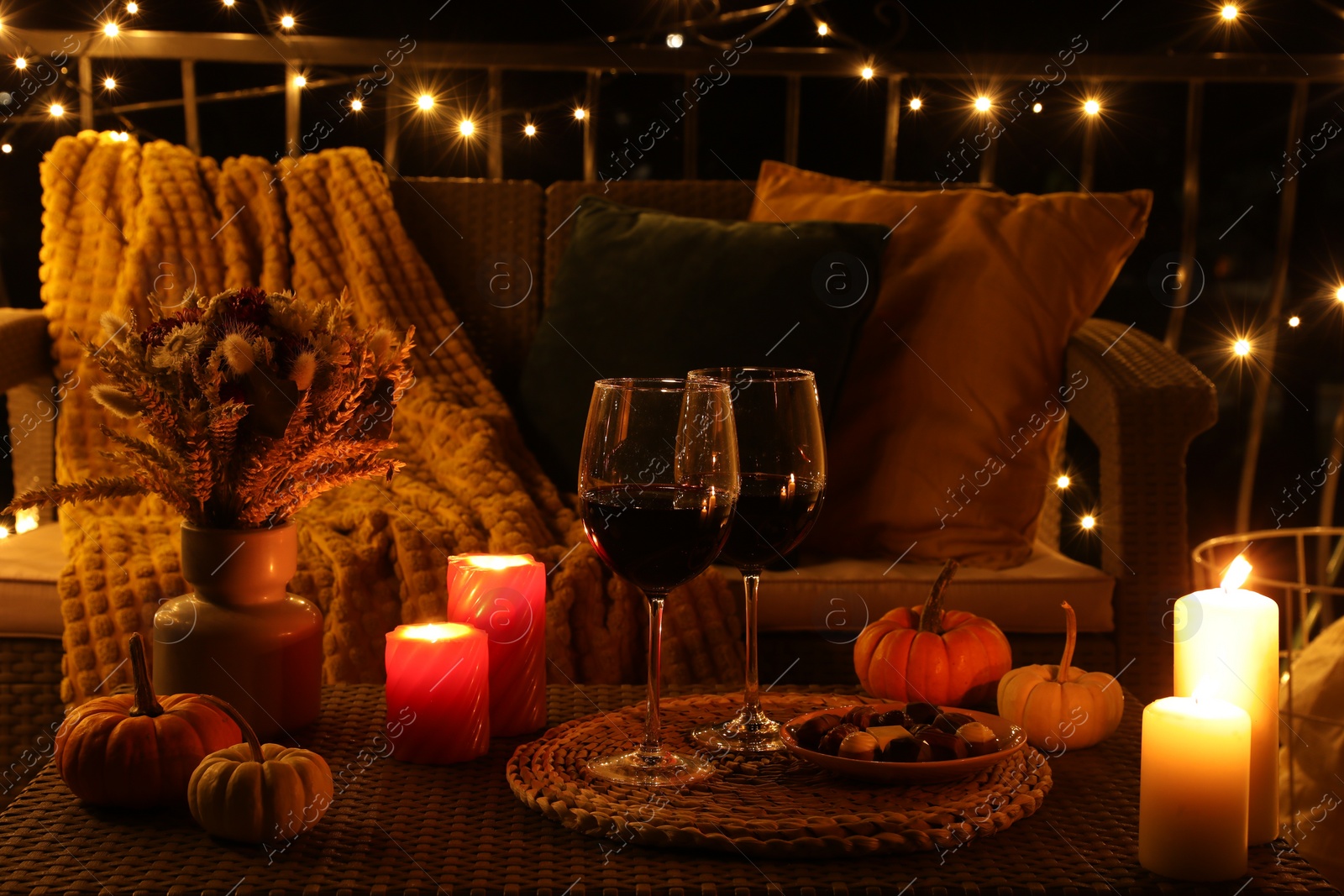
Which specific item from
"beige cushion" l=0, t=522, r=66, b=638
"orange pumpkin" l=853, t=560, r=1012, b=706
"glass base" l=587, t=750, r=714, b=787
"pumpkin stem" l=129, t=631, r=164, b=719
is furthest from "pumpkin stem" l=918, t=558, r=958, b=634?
"beige cushion" l=0, t=522, r=66, b=638

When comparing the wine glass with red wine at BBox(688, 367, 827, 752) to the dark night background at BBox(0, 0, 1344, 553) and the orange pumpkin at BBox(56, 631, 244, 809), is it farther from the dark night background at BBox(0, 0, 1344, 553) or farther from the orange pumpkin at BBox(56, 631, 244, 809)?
the dark night background at BBox(0, 0, 1344, 553)

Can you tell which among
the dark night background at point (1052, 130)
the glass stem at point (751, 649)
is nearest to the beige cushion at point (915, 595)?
the glass stem at point (751, 649)

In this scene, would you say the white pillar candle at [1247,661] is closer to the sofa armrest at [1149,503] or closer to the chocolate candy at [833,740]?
the chocolate candy at [833,740]

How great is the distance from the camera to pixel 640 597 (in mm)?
1439

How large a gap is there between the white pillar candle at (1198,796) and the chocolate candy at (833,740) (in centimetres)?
18

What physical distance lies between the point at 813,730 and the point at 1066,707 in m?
0.20

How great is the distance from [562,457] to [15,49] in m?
1.22

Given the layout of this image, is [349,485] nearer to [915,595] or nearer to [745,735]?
[915,595]

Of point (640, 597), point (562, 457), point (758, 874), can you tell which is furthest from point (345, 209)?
point (758, 874)

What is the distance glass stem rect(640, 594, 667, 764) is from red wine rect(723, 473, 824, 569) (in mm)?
77

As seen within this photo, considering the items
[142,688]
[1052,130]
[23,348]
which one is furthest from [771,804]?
[1052,130]

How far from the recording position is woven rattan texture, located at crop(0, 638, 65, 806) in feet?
4.56

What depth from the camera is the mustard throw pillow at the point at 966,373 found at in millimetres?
1569

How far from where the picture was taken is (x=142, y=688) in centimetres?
76
